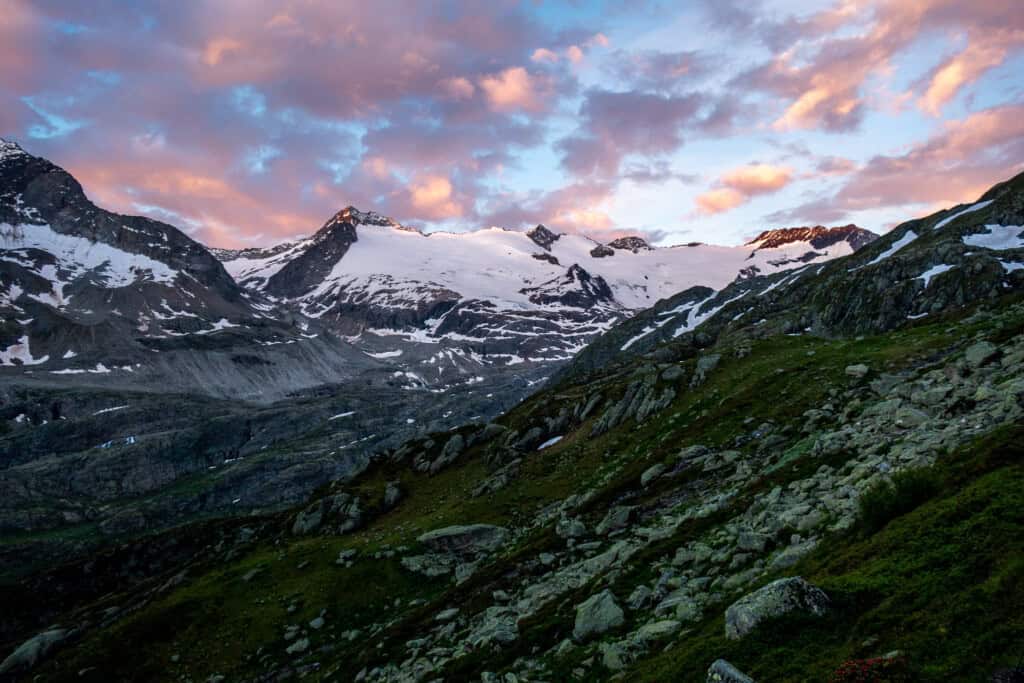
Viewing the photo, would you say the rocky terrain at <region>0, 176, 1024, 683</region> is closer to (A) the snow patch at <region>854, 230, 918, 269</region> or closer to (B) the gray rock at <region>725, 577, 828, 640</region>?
(B) the gray rock at <region>725, 577, 828, 640</region>

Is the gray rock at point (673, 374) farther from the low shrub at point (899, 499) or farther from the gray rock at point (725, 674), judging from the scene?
the gray rock at point (725, 674)

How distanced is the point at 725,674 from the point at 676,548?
502 inches

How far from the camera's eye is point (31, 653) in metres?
66.1

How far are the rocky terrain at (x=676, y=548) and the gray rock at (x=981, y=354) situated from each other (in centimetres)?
14

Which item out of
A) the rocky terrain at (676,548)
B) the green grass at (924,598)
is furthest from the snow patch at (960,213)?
the green grass at (924,598)

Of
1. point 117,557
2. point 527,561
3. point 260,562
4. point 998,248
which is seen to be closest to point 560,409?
point 260,562

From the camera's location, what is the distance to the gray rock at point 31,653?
6406cm

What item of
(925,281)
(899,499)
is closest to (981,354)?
(899,499)

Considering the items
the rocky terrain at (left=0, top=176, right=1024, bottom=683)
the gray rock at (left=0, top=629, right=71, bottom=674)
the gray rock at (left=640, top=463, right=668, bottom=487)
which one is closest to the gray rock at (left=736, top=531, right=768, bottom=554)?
the rocky terrain at (left=0, top=176, right=1024, bottom=683)

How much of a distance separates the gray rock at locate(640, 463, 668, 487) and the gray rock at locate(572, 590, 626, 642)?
16340 mm

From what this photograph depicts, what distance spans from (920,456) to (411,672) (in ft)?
74.2

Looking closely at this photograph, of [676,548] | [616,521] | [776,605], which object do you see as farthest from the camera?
[616,521]

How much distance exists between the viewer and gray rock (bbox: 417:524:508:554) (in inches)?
1911

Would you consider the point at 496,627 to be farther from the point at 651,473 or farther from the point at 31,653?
the point at 31,653
